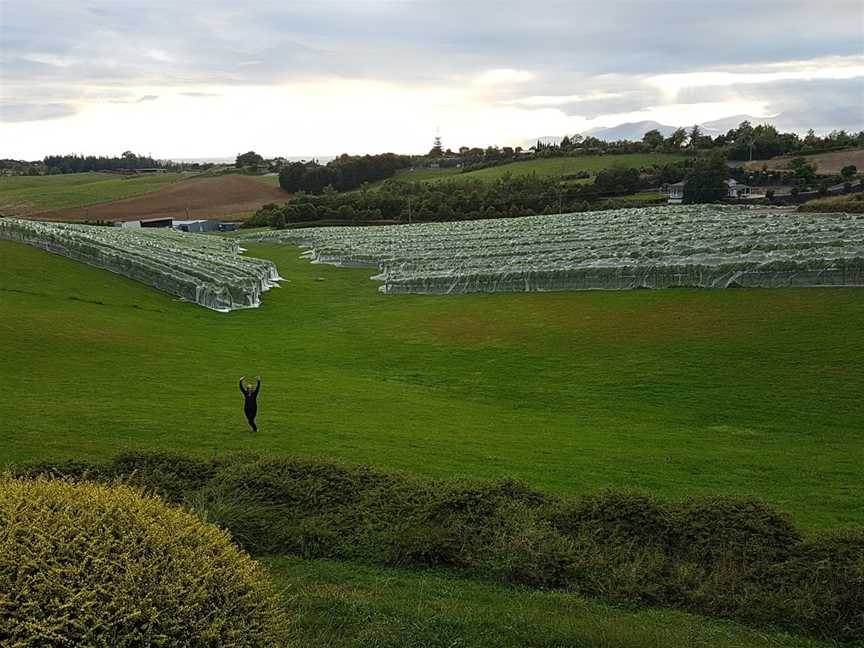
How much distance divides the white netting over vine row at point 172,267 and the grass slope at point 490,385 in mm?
2384

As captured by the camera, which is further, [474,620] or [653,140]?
[653,140]

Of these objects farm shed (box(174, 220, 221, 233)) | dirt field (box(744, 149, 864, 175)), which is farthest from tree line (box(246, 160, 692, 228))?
dirt field (box(744, 149, 864, 175))

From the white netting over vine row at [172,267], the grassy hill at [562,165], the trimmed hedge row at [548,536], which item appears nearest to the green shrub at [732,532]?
the trimmed hedge row at [548,536]

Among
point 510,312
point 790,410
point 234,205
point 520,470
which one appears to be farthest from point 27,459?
point 234,205

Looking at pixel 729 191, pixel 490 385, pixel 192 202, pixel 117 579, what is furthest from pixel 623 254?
pixel 192 202

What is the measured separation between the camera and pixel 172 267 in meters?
50.9

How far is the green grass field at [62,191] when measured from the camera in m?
128

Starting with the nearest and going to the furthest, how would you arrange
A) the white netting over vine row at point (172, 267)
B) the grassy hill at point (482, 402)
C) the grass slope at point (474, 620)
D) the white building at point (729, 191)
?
1. the grass slope at point (474, 620)
2. the grassy hill at point (482, 402)
3. the white netting over vine row at point (172, 267)
4. the white building at point (729, 191)

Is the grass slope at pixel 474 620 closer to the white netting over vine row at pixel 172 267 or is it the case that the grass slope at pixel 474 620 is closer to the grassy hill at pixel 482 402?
the grassy hill at pixel 482 402

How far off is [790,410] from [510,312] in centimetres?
1997

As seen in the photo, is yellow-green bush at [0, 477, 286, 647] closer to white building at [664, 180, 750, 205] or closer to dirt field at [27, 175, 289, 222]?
white building at [664, 180, 750, 205]

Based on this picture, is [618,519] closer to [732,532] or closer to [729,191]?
[732,532]

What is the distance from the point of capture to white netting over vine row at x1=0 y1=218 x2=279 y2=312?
47.1 meters

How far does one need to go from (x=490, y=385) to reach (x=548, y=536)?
15.9 meters
